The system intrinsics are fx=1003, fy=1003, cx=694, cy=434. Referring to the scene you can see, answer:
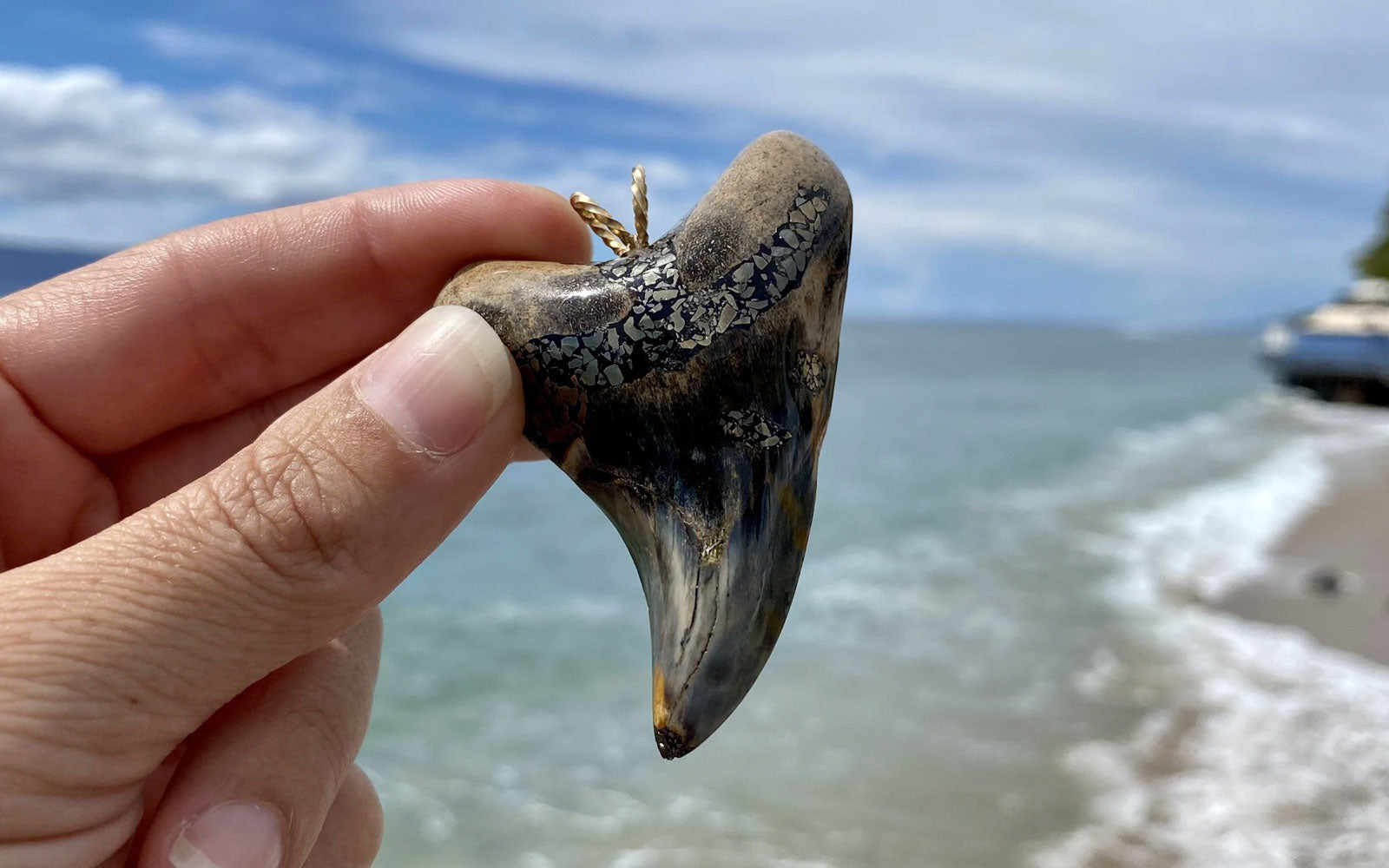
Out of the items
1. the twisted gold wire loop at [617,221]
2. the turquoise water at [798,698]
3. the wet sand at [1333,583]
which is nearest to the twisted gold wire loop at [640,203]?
the twisted gold wire loop at [617,221]

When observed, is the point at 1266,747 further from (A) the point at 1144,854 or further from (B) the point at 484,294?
(B) the point at 484,294

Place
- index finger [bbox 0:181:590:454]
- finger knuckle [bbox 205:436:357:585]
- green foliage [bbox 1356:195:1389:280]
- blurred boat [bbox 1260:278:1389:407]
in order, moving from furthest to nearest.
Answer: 1. green foliage [bbox 1356:195:1389:280]
2. blurred boat [bbox 1260:278:1389:407]
3. index finger [bbox 0:181:590:454]
4. finger knuckle [bbox 205:436:357:585]

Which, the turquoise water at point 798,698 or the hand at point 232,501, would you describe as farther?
the turquoise water at point 798,698

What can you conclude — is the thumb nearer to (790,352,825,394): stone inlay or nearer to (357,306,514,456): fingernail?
(357,306,514,456): fingernail

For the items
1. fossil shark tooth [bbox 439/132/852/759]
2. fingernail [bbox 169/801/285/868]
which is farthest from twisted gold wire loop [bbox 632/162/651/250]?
fingernail [bbox 169/801/285/868]

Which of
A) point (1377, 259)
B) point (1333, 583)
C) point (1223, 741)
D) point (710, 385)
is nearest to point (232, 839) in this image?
point (710, 385)

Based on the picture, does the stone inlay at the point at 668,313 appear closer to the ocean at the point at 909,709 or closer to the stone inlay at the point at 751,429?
the stone inlay at the point at 751,429
